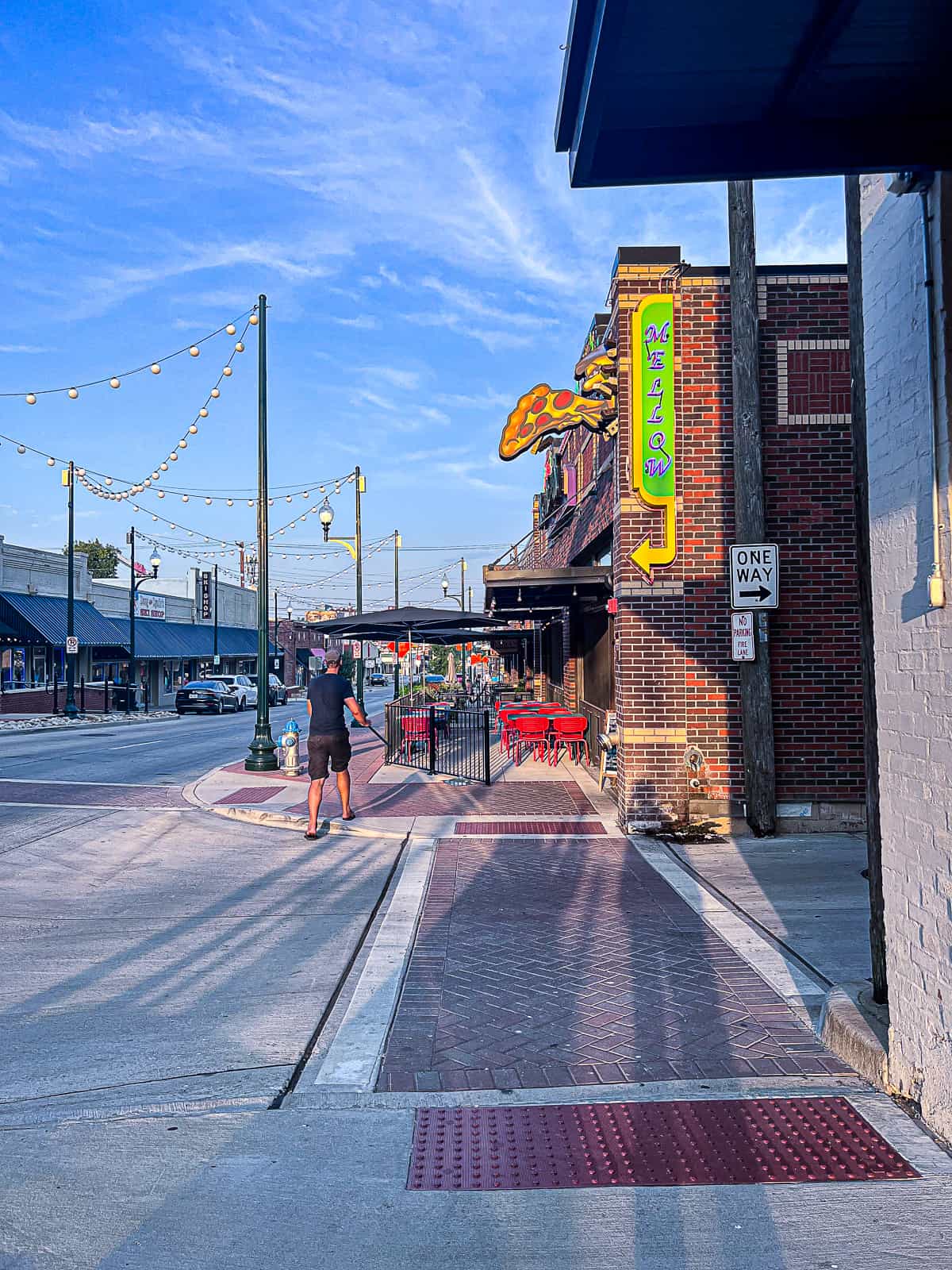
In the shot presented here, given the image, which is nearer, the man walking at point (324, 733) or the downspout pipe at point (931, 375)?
the downspout pipe at point (931, 375)

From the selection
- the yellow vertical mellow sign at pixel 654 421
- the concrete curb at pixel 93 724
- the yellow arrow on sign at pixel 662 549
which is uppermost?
the yellow vertical mellow sign at pixel 654 421

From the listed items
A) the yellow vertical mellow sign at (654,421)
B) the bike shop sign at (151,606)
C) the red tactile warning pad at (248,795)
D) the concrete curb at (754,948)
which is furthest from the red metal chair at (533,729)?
the bike shop sign at (151,606)

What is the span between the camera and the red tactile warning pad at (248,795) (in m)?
12.6

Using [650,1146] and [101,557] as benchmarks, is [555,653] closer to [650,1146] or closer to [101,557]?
[650,1146]

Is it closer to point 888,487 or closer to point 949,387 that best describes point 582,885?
point 888,487

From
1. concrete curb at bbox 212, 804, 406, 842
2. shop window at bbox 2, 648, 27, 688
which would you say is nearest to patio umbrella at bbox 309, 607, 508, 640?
concrete curb at bbox 212, 804, 406, 842

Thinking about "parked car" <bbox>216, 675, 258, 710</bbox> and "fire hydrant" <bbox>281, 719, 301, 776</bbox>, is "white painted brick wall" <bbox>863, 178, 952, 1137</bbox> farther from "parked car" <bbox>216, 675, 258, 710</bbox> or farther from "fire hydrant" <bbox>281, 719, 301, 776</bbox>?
"parked car" <bbox>216, 675, 258, 710</bbox>

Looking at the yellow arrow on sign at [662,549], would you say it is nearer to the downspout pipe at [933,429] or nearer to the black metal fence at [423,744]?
the black metal fence at [423,744]

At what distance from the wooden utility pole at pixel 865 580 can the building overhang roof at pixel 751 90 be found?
3.72ft

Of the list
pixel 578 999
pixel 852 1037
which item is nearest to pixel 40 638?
pixel 578 999

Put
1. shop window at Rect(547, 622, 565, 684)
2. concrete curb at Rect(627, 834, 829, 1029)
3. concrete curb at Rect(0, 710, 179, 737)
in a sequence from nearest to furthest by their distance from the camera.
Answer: concrete curb at Rect(627, 834, 829, 1029), shop window at Rect(547, 622, 565, 684), concrete curb at Rect(0, 710, 179, 737)

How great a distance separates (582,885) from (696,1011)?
2.90 m

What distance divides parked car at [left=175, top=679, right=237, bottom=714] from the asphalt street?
5.73m

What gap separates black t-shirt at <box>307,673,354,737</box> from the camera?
10352 millimetres
